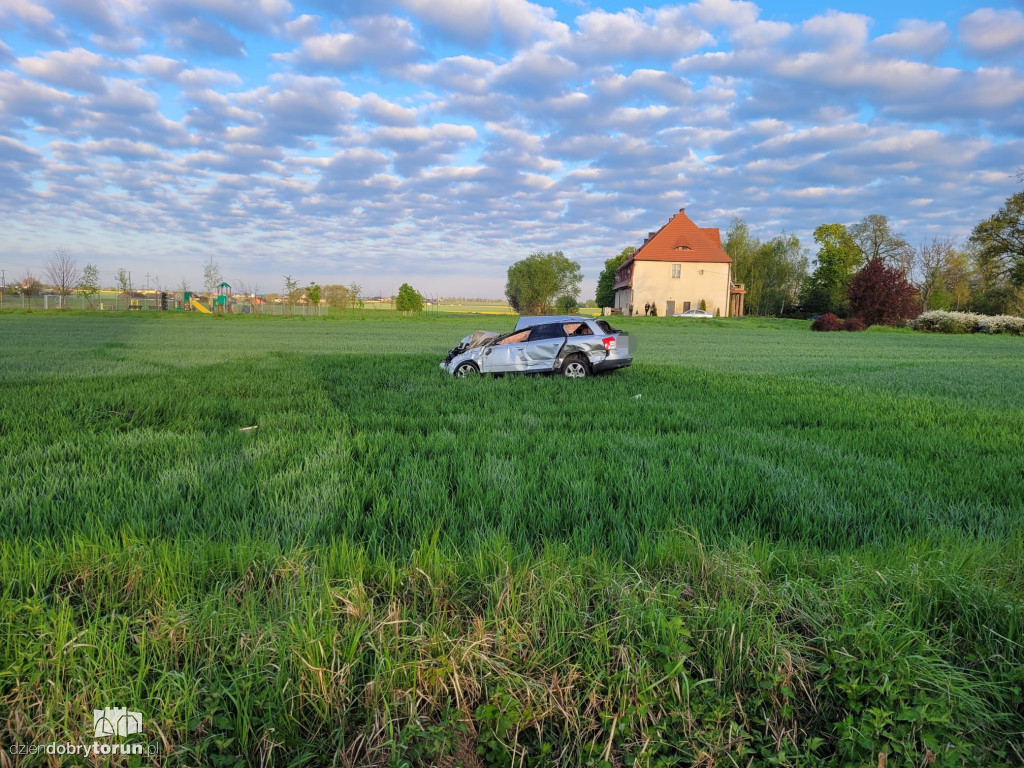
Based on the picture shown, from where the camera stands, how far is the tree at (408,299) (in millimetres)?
74875

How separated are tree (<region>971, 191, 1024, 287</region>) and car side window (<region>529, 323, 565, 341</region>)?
61.7 meters

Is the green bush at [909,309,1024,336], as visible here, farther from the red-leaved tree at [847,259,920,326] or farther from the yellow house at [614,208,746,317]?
the yellow house at [614,208,746,317]

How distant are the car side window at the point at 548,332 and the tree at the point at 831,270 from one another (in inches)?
3031

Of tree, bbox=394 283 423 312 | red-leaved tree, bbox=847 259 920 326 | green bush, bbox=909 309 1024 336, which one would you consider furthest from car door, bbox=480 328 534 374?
tree, bbox=394 283 423 312

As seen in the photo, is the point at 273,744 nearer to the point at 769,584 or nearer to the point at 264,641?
the point at 264,641

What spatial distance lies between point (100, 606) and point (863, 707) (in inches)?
134

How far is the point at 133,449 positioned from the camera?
581 centimetres

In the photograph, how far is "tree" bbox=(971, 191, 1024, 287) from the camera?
5212cm

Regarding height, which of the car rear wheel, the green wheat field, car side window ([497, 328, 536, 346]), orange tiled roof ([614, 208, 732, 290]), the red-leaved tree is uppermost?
orange tiled roof ([614, 208, 732, 290])

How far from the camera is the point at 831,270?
80438 millimetres

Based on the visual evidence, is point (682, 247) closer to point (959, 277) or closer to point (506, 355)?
point (959, 277)

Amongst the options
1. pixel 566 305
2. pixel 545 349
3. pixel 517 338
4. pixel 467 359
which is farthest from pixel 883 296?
pixel 467 359

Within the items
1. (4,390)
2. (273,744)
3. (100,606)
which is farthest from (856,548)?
(4,390)

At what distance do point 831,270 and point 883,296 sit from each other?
29018 millimetres
